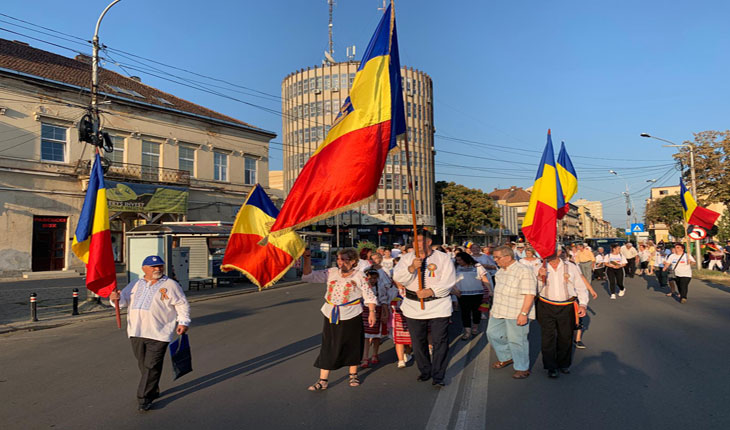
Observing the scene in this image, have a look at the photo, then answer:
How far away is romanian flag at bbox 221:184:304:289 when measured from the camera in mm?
6242

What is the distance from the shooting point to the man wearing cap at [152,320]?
5.10 m

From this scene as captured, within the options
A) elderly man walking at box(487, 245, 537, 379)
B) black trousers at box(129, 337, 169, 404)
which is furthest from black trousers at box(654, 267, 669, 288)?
black trousers at box(129, 337, 169, 404)

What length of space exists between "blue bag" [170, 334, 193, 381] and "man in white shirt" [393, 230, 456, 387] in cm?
251

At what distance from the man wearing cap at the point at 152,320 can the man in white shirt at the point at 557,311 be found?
4.22 m

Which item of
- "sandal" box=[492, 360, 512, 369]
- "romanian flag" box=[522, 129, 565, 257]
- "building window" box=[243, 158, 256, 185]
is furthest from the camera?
"building window" box=[243, 158, 256, 185]

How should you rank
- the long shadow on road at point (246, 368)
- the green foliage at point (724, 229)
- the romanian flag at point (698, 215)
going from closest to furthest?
the long shadow on road at point (246, 368), the romanian flag at point (698, 215), the green foliage at point (724, 229)

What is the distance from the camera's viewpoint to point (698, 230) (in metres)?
19.8

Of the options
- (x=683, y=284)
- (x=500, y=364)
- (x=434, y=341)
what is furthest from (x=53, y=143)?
(x=683, y=284)

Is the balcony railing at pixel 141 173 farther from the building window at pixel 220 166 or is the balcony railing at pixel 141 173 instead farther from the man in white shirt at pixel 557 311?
the man in white shirt at pixel 557 311

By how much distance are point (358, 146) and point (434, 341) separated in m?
2.39

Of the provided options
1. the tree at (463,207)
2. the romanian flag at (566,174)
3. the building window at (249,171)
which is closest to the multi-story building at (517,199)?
the tree at (463,207)

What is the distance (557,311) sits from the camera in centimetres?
620

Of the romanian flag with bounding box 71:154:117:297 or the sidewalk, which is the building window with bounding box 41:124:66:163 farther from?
the romanian flag with bounding box 71:154:117:297

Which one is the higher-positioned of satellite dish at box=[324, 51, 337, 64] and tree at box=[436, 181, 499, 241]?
satellite dish at box=[324, 51, 337, 64]
